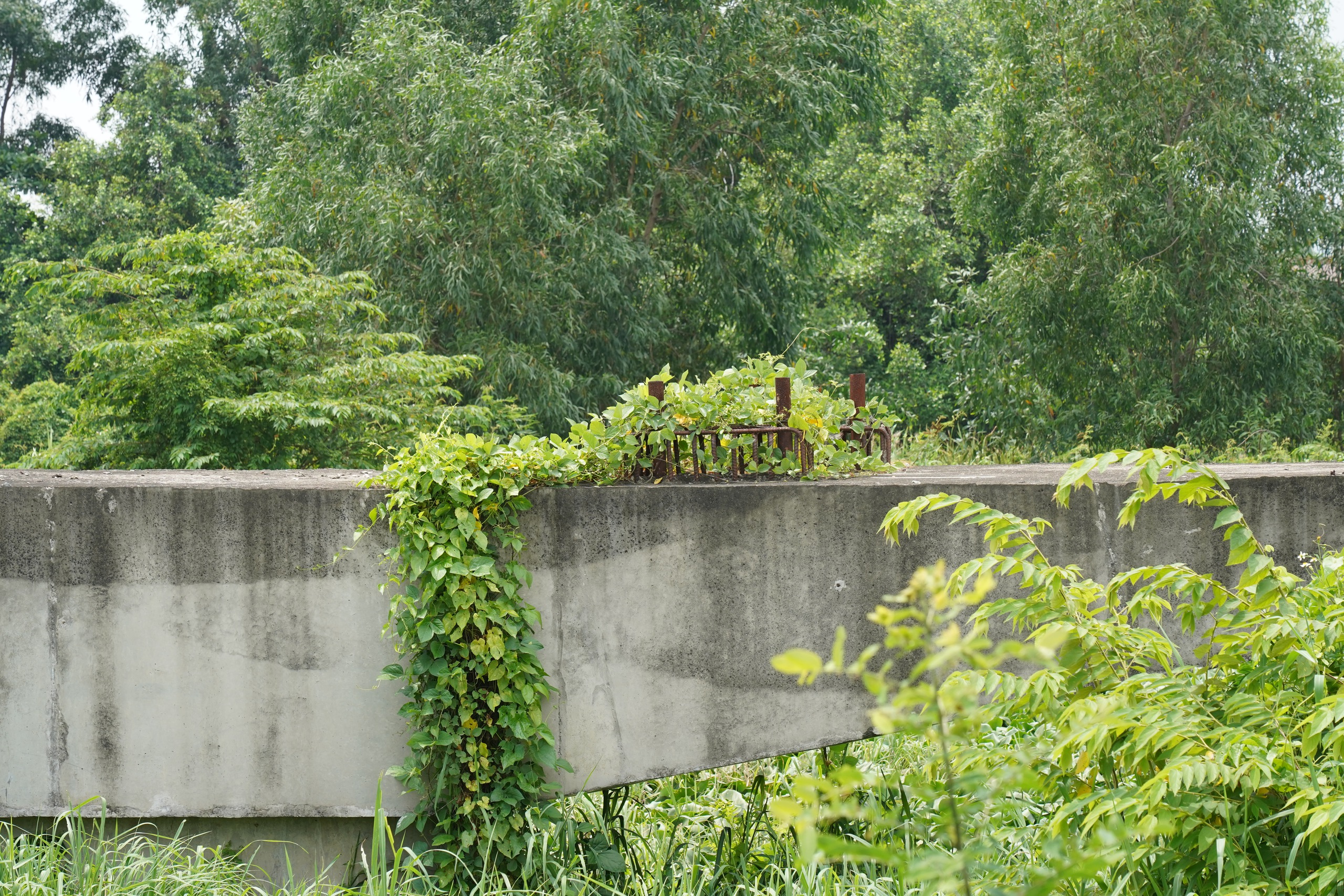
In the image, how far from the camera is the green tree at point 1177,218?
11.0 meters

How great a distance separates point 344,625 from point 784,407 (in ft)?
5.33

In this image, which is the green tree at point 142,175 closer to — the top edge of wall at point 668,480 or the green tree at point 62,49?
the green tree at point 62,49

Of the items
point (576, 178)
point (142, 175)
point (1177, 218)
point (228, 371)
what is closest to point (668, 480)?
point (228, 371)

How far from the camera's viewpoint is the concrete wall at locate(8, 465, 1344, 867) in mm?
3482

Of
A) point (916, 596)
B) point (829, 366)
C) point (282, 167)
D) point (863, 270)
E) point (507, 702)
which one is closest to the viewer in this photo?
point (916, 596)

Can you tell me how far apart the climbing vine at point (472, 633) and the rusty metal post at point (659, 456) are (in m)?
0.09

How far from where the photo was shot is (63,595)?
3.53 m

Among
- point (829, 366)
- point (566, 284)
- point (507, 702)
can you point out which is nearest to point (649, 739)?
point (507, 702)

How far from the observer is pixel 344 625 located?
3531 millimetres

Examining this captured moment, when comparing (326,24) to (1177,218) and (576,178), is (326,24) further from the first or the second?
(1177,218)

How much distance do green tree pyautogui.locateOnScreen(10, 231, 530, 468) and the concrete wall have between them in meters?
3.87

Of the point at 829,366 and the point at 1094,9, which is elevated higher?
the point at 1094,9

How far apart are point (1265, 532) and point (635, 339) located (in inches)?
369

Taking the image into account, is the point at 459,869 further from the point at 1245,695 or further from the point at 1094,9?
the point at 1094,9
